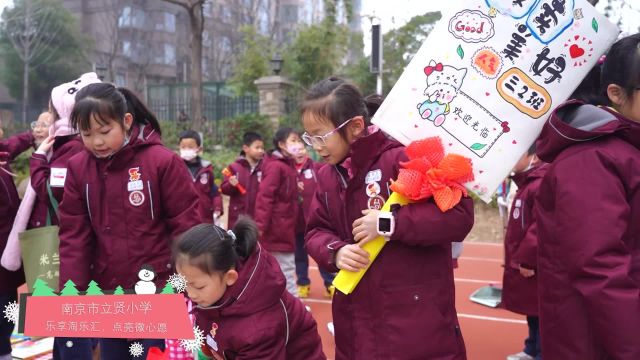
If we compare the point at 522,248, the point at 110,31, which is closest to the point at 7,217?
the point at 522,248

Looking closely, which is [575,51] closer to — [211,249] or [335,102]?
[335,102]

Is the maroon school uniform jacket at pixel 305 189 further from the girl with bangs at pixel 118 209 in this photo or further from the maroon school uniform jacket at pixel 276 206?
the girl with bangs at pixel 118 209

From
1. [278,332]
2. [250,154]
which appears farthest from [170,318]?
[250,154]

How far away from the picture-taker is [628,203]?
65.6 inches

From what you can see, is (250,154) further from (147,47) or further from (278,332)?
(147,47)

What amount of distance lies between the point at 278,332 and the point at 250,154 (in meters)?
4.02

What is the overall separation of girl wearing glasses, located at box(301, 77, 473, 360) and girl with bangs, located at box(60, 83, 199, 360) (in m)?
0.89

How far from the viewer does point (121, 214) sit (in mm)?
2711

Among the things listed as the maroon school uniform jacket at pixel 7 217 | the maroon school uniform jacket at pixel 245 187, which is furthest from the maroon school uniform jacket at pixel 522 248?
the maroon school uniform jacket at pixel 7 217

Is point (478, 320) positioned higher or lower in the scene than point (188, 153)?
lower

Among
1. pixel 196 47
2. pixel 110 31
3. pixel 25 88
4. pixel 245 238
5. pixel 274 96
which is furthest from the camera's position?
pixel 110 31

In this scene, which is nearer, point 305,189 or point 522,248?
point 522,248

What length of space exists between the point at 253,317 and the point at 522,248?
200cm

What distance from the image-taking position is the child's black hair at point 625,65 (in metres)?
1.71
